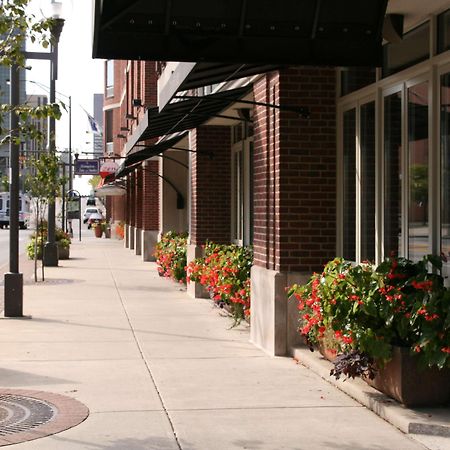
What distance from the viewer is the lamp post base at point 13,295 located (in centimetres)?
1348

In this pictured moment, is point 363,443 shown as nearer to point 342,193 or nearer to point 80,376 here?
point 80,376

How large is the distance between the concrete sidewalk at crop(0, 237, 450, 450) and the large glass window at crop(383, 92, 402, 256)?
61.5 inches

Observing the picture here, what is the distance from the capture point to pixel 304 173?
393 inches

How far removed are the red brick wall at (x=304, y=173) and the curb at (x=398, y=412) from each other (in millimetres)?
1873

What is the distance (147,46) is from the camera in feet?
24.8

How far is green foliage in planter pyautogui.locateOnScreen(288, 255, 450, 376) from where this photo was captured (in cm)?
658

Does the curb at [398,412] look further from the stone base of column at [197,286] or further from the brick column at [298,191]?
the stone base of column at [197,286]

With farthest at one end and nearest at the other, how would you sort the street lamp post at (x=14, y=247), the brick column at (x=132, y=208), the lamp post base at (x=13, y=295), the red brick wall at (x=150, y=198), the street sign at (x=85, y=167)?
the street sign at (x=85, y=167) < the brick column at (x=132, y=208) < the red brick wall at (x=150, y=198) < the lamp post base at (x=13, y=295) < the street lamp post at (x=14, y=247)

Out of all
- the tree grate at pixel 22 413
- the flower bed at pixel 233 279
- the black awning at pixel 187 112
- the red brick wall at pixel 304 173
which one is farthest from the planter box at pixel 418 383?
the black awning at pixel 187 112

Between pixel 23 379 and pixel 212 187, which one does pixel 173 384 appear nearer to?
pixel 23 379

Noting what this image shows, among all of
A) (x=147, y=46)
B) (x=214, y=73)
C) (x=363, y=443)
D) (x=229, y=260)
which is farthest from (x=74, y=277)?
(x=363, y=443)

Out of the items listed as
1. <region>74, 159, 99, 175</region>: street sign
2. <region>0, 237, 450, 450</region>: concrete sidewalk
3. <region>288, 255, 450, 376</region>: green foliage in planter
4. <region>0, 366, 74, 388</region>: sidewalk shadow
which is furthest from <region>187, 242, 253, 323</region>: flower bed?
<region>74, 159, 99, 175</region>: street sign

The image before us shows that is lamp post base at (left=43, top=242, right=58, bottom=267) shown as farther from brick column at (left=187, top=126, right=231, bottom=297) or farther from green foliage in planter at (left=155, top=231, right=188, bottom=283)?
brick column at (left=187, top=126, right=231, bottom=297)

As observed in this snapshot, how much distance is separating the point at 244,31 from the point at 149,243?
72.1 ft
